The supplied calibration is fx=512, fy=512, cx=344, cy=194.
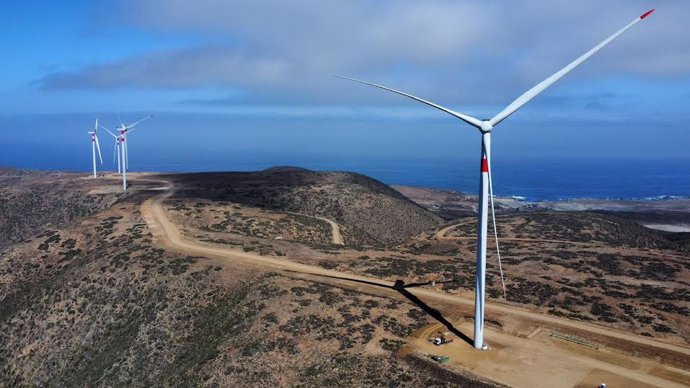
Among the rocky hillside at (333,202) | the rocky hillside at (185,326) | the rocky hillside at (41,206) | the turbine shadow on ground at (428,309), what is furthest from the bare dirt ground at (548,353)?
the rocky hillside at (41,206)

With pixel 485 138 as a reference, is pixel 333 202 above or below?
below

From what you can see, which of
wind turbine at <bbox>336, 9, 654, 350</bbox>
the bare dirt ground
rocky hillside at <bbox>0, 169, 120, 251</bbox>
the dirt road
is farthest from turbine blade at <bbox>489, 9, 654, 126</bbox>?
rocky hillside at <bbox>0, 169, 120, 251</bbox>

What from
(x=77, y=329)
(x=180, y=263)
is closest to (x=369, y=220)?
(x=180, y=263)

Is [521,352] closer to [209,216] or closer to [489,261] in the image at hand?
[489,261]

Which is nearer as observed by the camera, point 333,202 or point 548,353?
point 548,353

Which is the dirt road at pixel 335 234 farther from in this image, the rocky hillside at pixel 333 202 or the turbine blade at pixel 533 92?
the turbine blade at pixel 533 92

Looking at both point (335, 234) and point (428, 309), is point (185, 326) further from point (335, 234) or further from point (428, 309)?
point (335, 234)

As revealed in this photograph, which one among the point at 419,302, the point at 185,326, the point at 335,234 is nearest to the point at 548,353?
the point at 419,302
